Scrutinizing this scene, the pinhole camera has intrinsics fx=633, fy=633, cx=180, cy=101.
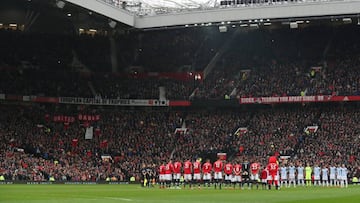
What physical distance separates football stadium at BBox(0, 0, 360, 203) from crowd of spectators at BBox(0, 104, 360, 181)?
6.0 inches

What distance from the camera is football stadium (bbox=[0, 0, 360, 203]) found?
58.1 metres

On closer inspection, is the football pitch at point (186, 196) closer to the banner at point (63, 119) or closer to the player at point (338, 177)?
the player at point (338, 177)

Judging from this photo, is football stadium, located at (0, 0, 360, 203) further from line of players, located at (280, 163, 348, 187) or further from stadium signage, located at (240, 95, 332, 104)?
line of players, located at (280, 163, 348, 187)

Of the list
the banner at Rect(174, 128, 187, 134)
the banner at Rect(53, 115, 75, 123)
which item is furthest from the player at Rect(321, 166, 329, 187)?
the banner at Rect(53, 115, 75, 123)

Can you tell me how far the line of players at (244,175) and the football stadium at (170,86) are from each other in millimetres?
5132

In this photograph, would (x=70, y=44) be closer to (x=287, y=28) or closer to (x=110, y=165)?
(x=110, y=165)

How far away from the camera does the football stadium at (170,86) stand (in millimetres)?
58062

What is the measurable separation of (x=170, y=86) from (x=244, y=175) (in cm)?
3092

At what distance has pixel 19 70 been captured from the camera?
227 feet

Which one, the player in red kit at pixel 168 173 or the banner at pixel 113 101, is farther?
the banner at pixel 113 101

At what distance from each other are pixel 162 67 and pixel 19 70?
16.0 metres

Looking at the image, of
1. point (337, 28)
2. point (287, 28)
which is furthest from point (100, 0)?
point (337, 28)

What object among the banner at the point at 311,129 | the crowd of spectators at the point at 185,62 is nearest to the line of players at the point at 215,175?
the banner at the point at 311,129

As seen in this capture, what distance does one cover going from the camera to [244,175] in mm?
42094
